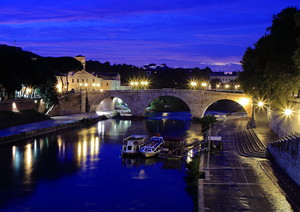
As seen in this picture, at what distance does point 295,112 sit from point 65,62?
175 feet

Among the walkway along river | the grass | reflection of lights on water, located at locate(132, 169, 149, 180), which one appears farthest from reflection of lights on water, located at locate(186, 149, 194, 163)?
the grass

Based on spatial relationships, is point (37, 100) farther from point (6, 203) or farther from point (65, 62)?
point (6, 203)

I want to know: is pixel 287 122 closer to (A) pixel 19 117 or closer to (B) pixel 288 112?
(B) pixel 288 112

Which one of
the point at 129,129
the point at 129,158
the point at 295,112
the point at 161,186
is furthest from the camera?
the point at 129,129

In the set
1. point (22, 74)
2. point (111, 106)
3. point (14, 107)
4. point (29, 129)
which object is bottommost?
point (29, 129)

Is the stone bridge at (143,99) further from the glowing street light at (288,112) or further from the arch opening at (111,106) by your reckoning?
the glowing street light at (288,112)

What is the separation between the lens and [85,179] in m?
24.1

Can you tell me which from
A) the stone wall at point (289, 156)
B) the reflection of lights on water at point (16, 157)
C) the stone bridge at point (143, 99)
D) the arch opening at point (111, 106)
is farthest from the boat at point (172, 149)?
the arch opening at point (111, 106)

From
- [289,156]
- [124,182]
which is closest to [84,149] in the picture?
[124,182]

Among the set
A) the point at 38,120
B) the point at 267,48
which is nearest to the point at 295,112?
the point at 267,48

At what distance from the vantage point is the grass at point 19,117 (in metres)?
41.4

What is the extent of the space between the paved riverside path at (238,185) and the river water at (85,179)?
1949 mm

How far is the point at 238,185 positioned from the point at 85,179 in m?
10.6

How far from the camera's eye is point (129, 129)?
47.1 meters
